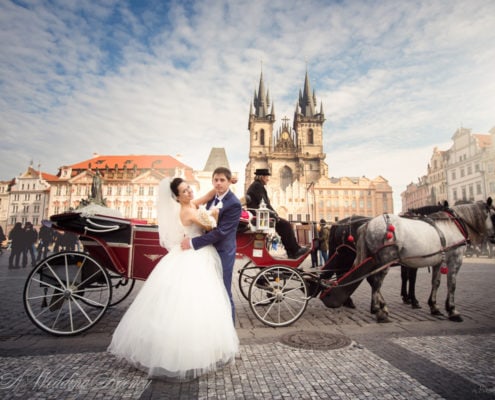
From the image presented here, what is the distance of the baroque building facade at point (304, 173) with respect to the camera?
5841cm

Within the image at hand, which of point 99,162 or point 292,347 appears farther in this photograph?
point 99,162

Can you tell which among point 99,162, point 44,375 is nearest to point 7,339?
point 44,375

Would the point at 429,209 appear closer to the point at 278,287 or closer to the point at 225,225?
the point at 278,287

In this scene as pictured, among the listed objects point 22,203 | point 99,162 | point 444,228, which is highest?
point 99,162

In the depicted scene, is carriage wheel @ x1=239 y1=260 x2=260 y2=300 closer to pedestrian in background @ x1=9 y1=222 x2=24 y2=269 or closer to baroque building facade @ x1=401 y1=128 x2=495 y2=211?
pedestrian in background @ x1=9 y1=222 x2=24 y2=269

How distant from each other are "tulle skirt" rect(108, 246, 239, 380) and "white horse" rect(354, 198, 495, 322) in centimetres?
280

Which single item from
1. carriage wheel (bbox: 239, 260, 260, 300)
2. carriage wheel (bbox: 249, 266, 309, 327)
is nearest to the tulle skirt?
carriage wheel (bbox: 249, 266, 309, 327)

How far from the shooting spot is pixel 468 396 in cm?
222

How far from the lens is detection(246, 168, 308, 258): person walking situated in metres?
4.92

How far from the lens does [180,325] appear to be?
2467mm

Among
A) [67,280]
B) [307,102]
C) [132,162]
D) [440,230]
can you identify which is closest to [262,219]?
[67,280]

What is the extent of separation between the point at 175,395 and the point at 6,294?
6011 millimetres

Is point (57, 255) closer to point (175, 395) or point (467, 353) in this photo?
point (175, 395)

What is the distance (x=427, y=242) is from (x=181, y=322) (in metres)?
4.06
